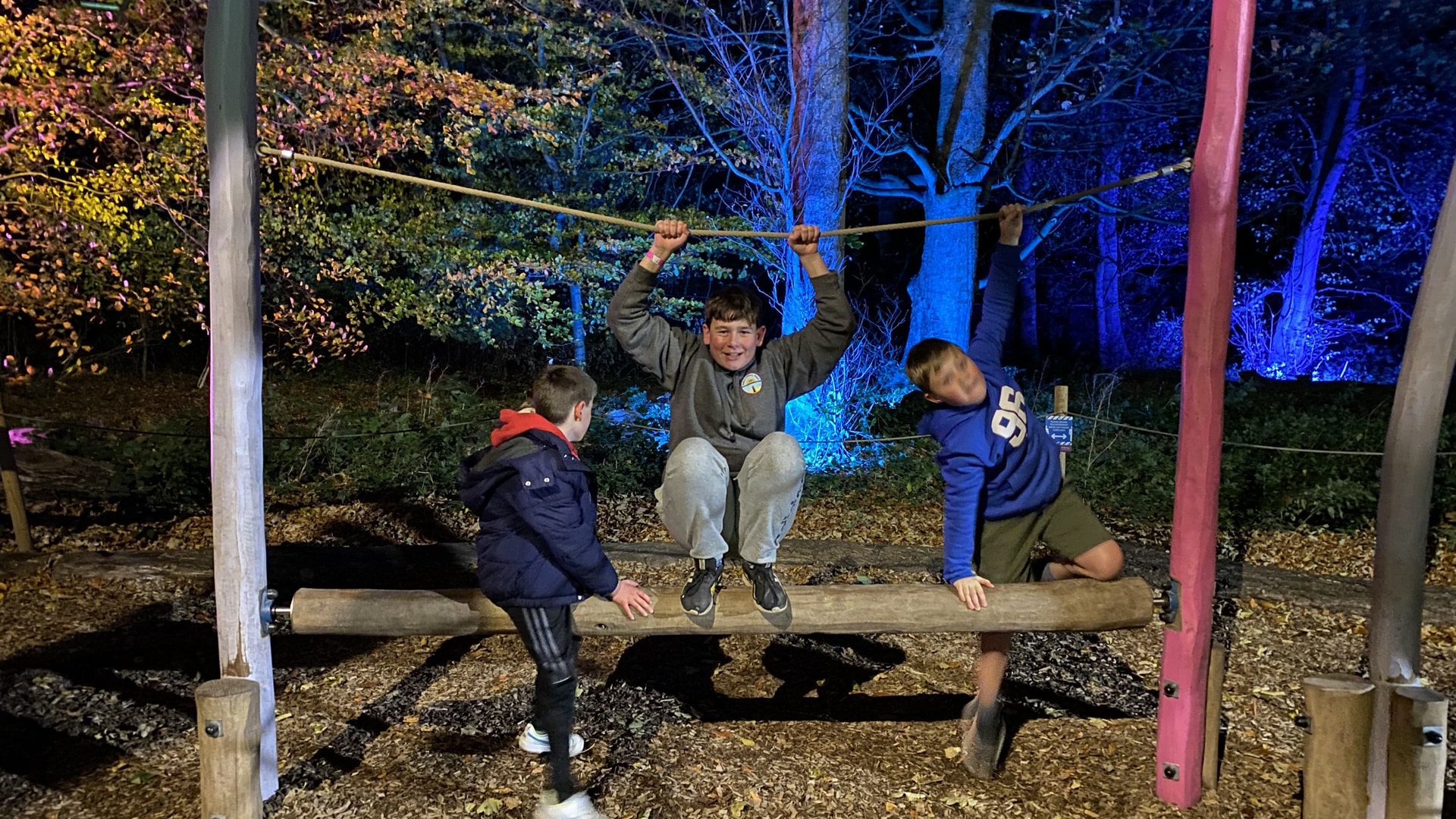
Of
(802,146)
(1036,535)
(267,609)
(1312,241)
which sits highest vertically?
(1312,241)

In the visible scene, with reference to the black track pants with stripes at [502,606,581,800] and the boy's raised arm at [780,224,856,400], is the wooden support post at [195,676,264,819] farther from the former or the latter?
the boy's raised arm at [780,224,856,400]

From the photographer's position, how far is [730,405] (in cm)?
338

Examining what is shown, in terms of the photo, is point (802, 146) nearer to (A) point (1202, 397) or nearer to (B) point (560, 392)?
(A) point (1202, 397)

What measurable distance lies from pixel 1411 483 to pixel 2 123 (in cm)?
833

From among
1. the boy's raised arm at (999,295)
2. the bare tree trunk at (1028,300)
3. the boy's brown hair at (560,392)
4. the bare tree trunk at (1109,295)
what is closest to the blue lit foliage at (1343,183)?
the bare tree trunk at (1109,295)

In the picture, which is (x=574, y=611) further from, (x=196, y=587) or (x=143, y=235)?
(x=143, y=235)

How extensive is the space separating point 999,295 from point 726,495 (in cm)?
125

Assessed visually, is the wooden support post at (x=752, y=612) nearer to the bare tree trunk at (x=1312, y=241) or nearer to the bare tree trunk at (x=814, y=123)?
the bare tree trunk at (x=814, y=123)

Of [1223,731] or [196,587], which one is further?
[196,587]

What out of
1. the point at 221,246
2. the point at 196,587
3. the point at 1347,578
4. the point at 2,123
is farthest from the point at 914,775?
the point at 2,123

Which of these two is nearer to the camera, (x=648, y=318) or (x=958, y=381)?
(x=958, y=381)

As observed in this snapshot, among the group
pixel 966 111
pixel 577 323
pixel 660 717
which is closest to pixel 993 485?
pixel 660 717

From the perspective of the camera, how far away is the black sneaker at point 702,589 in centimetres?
306

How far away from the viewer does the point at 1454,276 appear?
283cm
